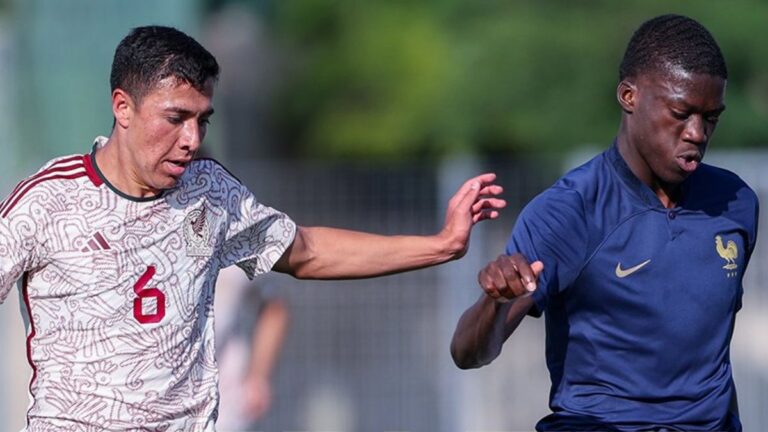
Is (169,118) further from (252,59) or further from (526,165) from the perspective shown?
(252,59)

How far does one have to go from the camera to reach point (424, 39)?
2038 cm

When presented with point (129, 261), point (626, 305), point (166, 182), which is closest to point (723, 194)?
point (626, 305)

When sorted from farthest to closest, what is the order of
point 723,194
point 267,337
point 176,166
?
point 267,337, point 723,194, point 176,166

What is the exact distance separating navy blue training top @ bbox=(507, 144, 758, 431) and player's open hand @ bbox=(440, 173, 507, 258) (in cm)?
37

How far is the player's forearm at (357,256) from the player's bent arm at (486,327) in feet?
1.40

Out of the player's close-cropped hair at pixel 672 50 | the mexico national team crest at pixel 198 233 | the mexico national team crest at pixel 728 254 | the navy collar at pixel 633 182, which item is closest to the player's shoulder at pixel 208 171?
the mexico national team crest at pixel 198 233

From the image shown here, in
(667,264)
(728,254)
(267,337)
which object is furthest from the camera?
(267,337)

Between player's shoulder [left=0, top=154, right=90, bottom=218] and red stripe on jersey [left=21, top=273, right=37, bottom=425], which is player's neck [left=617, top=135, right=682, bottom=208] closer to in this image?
player's shoulder [left=0, top=154, right=90, bottom=218]

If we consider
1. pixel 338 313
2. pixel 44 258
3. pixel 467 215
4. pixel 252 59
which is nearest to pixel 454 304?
pixel 338 313

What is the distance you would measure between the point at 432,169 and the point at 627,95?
679cm

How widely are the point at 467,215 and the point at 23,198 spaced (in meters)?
1.49

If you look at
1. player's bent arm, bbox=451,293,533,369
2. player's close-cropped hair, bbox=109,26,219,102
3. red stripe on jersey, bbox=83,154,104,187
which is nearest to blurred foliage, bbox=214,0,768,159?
player's bent arm, bbox=451,293,533,369

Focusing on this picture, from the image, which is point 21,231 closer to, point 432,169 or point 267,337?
point 267,337

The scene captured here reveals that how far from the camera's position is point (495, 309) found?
14.9ft
